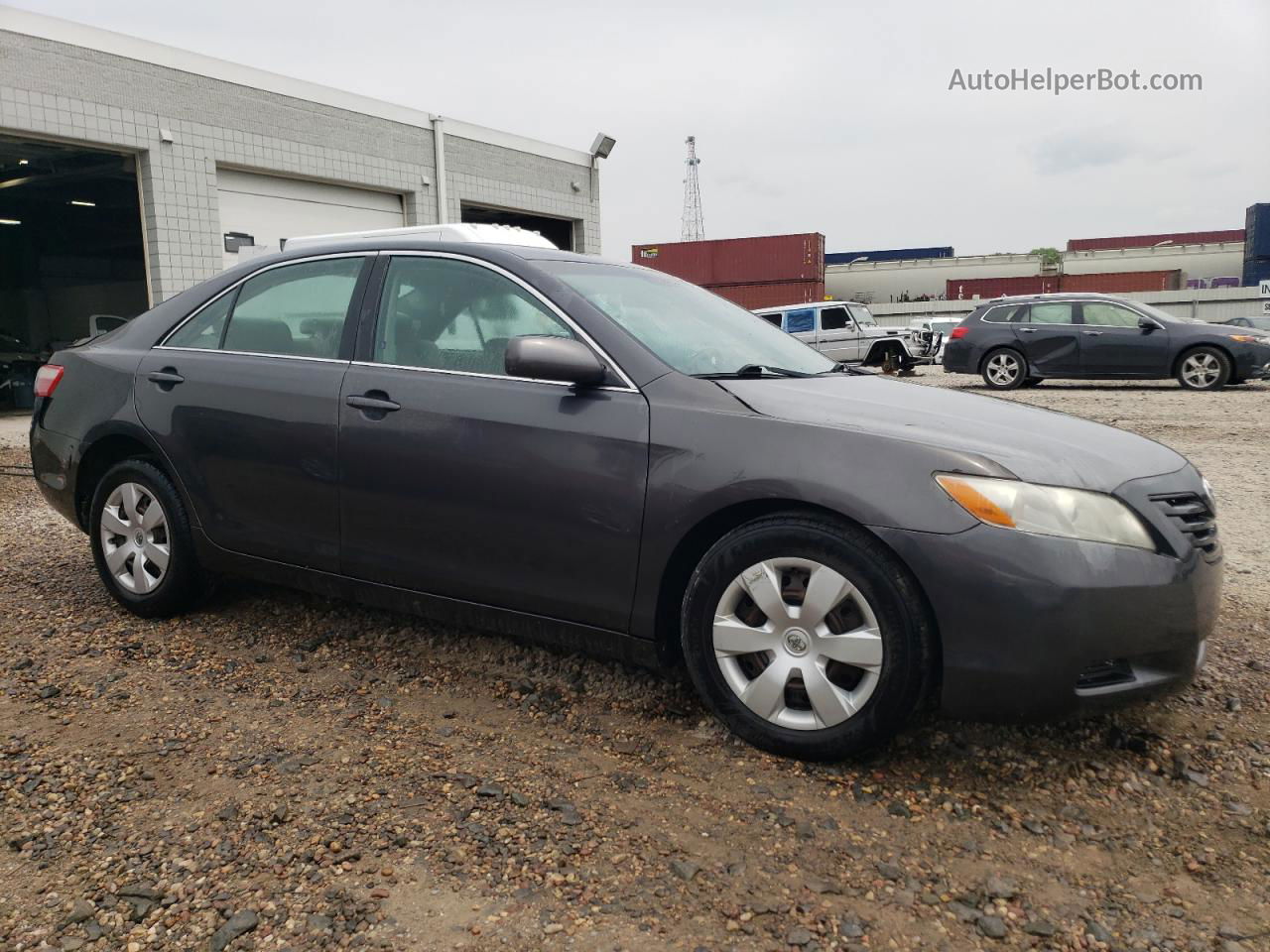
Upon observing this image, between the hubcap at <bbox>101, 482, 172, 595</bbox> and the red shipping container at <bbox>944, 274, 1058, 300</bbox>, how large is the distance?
57.9 m

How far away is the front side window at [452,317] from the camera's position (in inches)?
131

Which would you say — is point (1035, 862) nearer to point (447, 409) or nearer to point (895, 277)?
point (447, 409)

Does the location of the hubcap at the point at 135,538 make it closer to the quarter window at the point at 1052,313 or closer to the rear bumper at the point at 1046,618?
the rear bumper at the point at 1046,618

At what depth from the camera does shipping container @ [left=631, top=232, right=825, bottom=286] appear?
3450 centimetres

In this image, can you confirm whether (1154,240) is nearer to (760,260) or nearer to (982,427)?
(760,260)

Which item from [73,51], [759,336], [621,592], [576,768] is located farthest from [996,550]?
[73,51]

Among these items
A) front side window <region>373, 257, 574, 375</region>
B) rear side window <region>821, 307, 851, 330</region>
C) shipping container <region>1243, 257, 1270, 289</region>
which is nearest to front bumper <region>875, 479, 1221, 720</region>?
front side window <region>373, 257, 574, 375</region>

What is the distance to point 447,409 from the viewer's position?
327 centimetres

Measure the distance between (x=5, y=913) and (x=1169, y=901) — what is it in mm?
2519

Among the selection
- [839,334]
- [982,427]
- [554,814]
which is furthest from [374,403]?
[839,334]

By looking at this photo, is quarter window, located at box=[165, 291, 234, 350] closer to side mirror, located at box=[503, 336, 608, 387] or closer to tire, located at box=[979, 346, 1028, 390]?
side mirror, located at box=[503, 336, 608, 387]

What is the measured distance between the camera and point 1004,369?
52.2 ft

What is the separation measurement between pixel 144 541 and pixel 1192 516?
3744mm

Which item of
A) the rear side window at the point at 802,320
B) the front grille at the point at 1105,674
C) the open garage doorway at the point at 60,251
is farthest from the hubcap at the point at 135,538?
the rear side window at the point at 802,320
